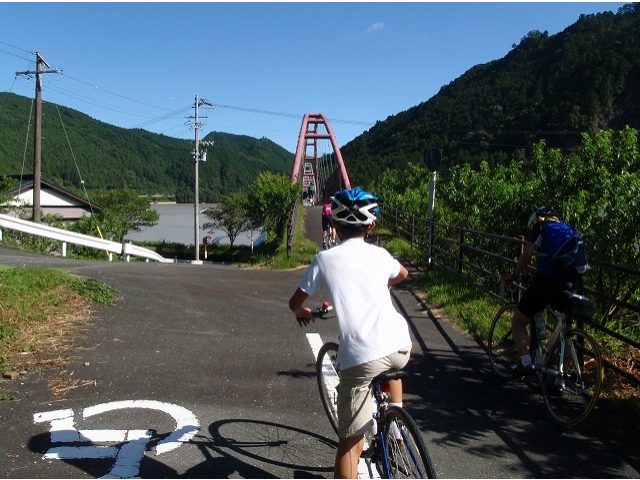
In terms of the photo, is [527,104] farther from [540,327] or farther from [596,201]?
[540,327]

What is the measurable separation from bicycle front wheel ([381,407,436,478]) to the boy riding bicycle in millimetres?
112

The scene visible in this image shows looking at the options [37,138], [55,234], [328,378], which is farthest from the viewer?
Result: [37,138]

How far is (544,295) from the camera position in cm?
450

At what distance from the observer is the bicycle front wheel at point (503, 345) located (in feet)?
17.5

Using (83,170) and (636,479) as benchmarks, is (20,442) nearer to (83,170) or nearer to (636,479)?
(636,479)

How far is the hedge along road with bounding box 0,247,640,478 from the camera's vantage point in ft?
11.3

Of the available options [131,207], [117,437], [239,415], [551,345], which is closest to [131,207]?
[131,207]

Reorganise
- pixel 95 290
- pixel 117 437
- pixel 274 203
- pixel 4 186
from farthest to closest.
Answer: pixel 4 186 < pixel 274 203 < pixel 95 290 < pixel 117 437

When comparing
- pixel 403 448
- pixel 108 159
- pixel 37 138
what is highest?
pixel 108 159

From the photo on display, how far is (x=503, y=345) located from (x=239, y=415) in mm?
3181

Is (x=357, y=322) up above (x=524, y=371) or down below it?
above

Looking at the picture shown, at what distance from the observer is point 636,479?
3.33 meters

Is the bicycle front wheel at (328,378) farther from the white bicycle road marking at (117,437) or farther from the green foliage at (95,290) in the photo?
the green foliage at (95,290)

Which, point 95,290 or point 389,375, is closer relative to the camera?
point 389,375
